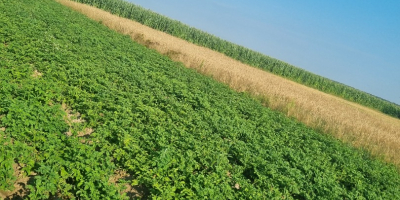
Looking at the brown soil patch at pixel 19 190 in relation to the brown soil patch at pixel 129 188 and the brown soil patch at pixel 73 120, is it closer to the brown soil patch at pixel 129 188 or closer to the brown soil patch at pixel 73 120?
the brown soil patch at pixel 129 188

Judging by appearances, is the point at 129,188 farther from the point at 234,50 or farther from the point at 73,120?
the point at 234,50

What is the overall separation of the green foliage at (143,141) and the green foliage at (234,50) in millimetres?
32817

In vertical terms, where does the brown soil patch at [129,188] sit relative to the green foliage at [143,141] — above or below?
below

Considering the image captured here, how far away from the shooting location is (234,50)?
47.0 metres

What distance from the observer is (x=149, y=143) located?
6465 mm

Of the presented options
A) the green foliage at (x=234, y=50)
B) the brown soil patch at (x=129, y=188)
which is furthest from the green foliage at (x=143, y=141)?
the green foliage at (x=234, y=50)

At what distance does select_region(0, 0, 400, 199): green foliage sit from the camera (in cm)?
490

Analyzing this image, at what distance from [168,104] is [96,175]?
204 inches

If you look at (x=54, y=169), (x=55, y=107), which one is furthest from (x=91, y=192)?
(x=55, y=107)

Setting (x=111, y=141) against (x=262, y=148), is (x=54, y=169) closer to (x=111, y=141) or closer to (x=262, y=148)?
(x=111, y=141)

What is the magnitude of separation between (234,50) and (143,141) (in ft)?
137

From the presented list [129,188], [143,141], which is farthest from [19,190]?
[143,141]

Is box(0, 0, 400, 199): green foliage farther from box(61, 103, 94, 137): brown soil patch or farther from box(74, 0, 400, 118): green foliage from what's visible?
box(74, 0, 400, 118): green foliage

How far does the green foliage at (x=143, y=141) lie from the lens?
4902mm
